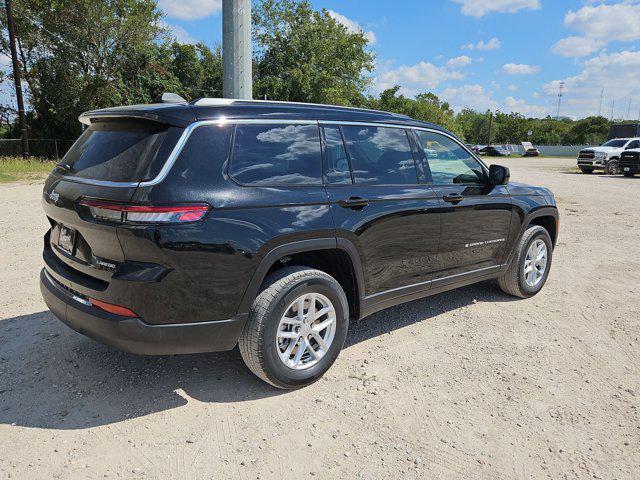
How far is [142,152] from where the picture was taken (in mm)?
2777

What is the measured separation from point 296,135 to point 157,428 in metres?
2.04

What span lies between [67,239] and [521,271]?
4209 mm

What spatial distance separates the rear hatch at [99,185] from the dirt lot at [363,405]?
32.9 inches

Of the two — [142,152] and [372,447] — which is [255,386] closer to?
[372,447]

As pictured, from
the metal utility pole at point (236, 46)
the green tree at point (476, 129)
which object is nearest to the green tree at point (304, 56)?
the metal utility pole at point (236, 46)

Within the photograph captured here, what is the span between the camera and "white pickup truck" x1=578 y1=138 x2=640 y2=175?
85.9 feet

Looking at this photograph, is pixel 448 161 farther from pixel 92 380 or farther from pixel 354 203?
pixel 92 380

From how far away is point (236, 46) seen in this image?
5.98 metres

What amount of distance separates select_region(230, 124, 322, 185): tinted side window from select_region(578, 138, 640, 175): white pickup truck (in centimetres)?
2807

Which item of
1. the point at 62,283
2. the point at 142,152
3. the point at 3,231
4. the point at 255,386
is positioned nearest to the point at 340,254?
the point at 255,386

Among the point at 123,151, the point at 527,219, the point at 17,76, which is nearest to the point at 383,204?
the point at 123,151

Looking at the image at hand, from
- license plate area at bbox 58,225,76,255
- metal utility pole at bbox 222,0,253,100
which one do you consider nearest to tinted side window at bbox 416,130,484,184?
license plate area at bbox 58,225,76,255

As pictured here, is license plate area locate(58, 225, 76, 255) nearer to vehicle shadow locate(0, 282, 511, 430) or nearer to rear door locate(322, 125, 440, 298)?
vehicle shadow locate(0, 282, 511, 430)

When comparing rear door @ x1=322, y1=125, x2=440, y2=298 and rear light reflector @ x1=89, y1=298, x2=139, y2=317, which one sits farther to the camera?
rear door @ x1=322, y1=125, x2=440, y2=298
